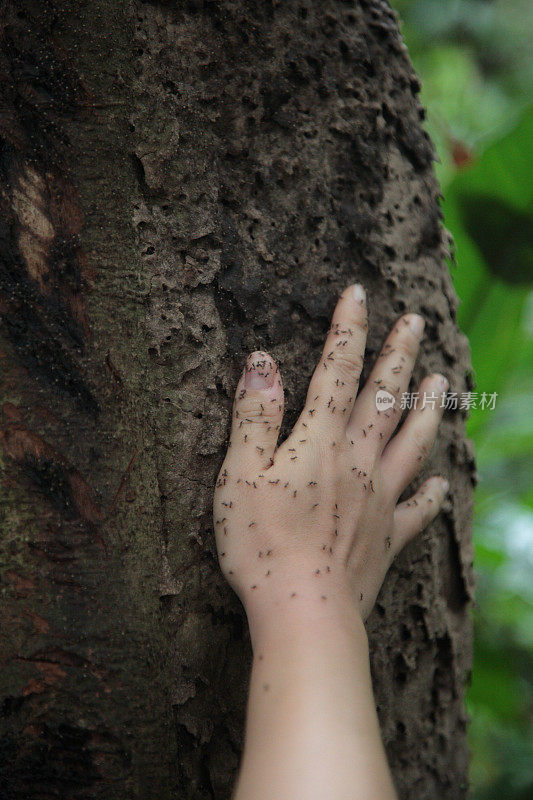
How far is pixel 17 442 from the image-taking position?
2.63ft

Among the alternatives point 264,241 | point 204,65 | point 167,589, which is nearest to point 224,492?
point 167,589

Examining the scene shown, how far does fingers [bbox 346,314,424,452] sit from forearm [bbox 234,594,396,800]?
0.28 metres

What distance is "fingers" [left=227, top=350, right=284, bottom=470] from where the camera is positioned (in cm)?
86

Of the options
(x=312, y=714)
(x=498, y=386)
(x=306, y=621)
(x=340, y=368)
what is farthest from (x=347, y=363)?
(x=498, y=386)

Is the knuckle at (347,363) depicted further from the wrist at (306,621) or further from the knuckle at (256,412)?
the wrist at (306,621)

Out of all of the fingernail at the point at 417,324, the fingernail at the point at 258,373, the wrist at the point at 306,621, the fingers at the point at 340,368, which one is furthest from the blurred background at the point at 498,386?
the wrist at the point at 306,621

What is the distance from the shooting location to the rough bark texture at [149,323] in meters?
0.81

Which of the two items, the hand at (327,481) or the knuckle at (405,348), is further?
the knuckle at (405,348)

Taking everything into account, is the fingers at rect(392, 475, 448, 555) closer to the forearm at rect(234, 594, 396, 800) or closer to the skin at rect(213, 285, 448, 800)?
the skin at rect(213, 285, 448, 800)

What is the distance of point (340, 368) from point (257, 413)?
0.15 m

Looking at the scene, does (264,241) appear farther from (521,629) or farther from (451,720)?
(521,629)

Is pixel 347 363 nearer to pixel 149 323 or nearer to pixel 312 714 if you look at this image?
pixel 149 323

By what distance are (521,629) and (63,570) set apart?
270 centimetres

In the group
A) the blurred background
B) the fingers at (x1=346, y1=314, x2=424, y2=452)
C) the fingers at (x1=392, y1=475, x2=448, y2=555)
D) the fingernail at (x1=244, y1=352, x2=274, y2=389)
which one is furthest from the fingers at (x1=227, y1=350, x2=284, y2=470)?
the blurred background
